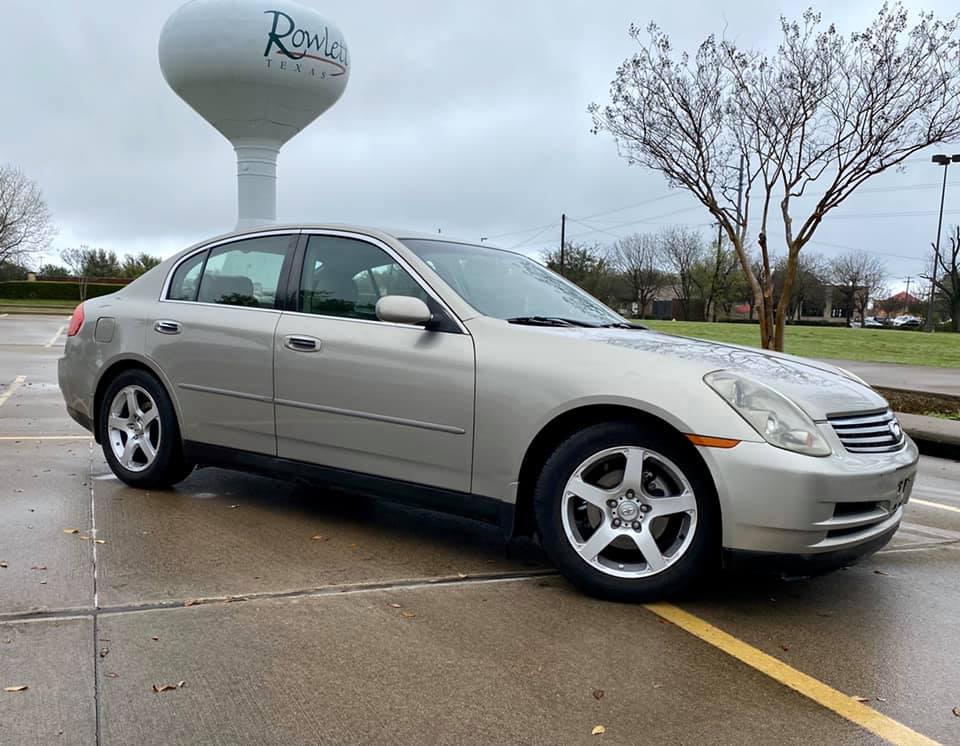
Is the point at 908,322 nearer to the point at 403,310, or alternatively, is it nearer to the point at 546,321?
the point at 546,321

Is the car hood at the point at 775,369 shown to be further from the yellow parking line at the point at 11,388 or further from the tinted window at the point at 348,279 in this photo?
the yellow parking line at the point at 11,388

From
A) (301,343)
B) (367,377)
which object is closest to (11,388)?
(301,343)

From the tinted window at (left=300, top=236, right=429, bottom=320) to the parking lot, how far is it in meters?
1.22

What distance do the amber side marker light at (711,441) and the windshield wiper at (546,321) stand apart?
1052 mm

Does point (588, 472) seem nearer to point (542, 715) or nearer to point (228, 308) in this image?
point (542, 715)

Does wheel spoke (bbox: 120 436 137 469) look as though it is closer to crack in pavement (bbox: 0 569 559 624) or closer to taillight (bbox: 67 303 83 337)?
taillight (bbox: 67 303 83 337)

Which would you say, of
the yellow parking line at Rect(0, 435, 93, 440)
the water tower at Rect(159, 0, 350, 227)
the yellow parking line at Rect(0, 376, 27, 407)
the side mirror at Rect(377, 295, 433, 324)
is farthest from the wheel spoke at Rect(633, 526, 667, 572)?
the water tower at Rect(159, 0, 350, 227)

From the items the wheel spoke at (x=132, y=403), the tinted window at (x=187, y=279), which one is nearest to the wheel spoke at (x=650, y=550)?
the tinted window at (x=187, y=279)

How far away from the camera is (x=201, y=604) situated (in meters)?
3.39

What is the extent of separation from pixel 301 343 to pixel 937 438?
7077 mm

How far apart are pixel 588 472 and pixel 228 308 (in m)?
2.44

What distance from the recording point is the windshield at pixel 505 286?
425cm

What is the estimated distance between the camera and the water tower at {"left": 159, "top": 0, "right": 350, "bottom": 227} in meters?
22.9

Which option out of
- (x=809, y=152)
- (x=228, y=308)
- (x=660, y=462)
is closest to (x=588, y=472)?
(x=660, y=462)
